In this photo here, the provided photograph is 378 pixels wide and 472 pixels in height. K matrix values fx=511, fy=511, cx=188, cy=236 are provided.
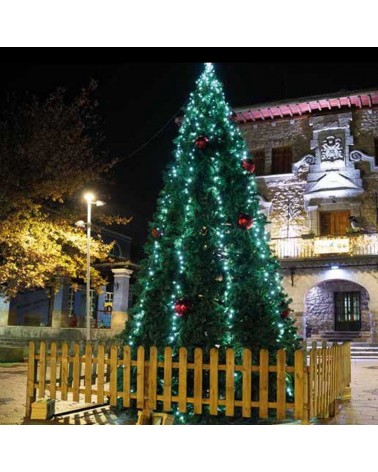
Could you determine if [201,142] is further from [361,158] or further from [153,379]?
[361,158]

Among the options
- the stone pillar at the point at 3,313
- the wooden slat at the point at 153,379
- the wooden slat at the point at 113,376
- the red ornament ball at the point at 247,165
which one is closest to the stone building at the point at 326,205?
the stone pillar at the point at 3,313

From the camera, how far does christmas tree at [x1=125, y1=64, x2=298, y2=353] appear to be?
7.56 m

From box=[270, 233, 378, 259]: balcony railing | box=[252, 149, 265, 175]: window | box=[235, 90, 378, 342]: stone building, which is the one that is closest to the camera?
box=[270, 233, 378, 259]: balcony railing

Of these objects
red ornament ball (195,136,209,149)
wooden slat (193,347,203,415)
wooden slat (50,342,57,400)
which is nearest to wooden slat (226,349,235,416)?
wooden slat (193,347,203,415)

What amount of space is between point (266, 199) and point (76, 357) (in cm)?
1694

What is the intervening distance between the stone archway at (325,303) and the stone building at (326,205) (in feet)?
0.14

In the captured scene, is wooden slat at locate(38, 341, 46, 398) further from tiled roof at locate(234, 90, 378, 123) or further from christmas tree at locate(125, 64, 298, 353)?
tiled roof at locate(234, 90, 378, 123)

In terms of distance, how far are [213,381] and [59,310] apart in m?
19.1

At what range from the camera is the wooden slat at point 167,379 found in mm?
6816

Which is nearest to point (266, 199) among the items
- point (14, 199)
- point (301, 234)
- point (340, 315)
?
point (301, 234)

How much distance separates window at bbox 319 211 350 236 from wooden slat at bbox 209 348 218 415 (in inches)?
651

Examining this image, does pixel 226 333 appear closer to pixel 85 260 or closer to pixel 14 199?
pixel 14 199

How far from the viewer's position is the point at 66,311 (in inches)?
1001

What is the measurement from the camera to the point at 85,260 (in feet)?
55.4
